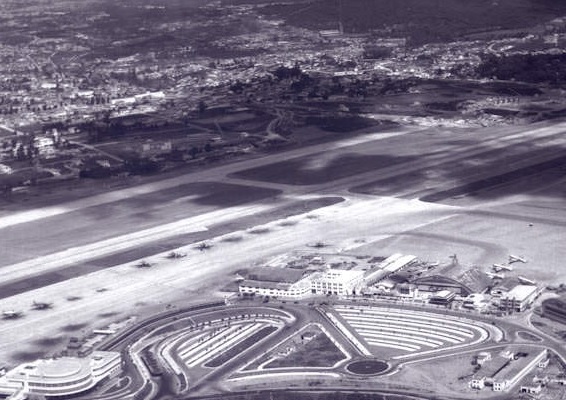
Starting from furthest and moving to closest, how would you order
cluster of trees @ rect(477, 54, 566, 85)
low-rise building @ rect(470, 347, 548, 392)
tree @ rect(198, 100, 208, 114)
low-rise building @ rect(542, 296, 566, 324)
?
cluster of trees @ rect(477, 54, 566, 85), tree @ rect(198, 100, 208, 114), low-rise building @ rect(542, 296, 566, 324), low-rise building @ rect(470, 347, 548, 392)

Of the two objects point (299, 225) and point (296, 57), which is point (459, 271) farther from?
point (296, 57)

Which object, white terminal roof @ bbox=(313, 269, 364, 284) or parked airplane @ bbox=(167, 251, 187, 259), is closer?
white terminal roof @ bbox=(313, 269, 364, 284)

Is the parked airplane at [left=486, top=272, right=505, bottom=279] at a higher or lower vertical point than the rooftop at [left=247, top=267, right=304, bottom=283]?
lower

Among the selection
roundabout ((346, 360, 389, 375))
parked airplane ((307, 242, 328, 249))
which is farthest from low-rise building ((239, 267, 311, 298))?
roundabout ((346, 360, 389, 375))

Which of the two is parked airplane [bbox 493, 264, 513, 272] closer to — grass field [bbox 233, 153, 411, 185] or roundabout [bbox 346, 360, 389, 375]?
roundabout [bbox 346, 360, 389, 375]

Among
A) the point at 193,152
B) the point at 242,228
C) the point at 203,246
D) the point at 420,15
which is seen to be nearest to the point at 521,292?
the point at 203,246

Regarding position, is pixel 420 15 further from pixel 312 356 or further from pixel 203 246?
pixel 312 356

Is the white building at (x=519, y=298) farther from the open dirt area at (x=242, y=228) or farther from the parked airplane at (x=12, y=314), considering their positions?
the parked airplane at (x=12, y=314)
